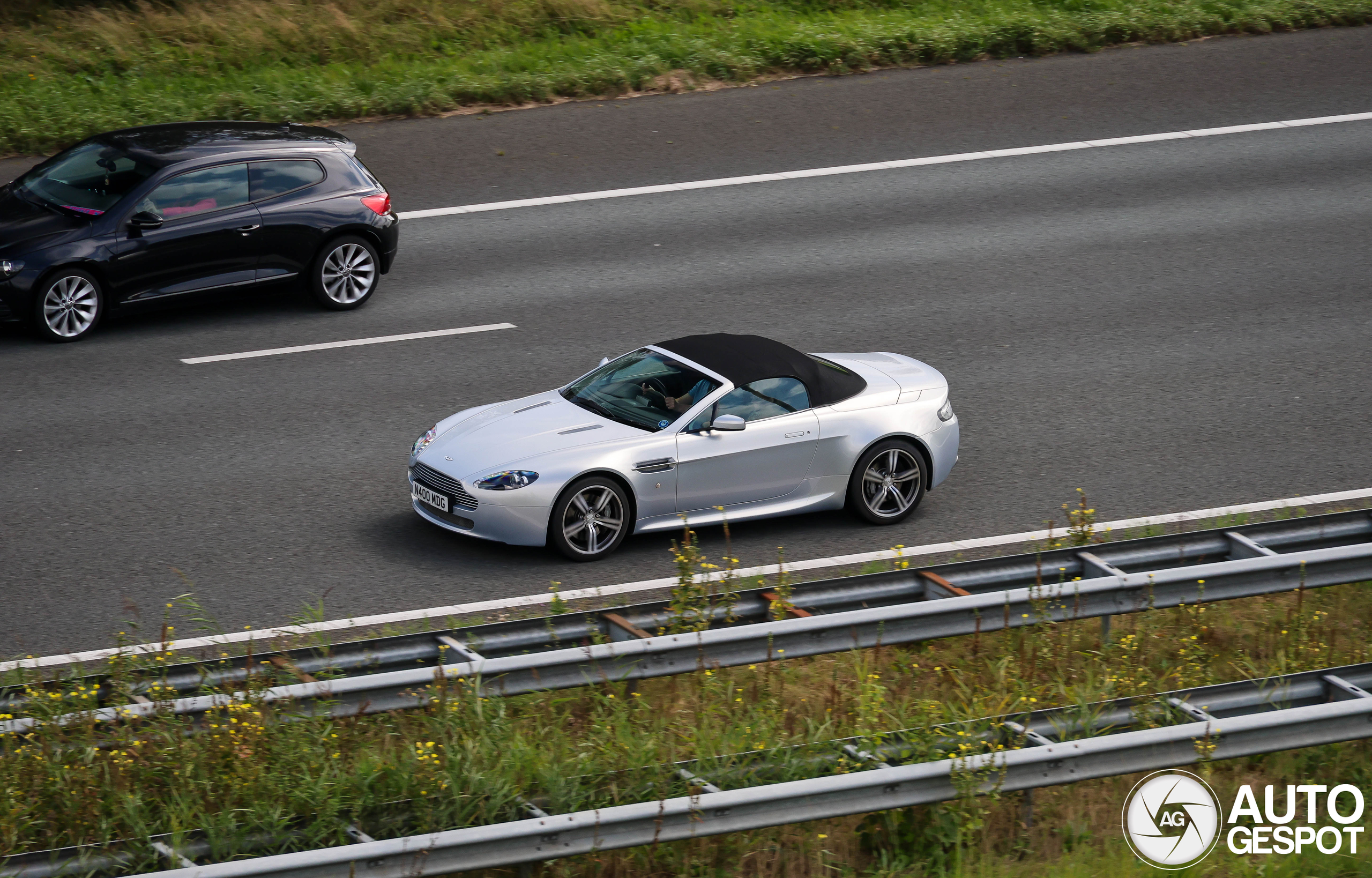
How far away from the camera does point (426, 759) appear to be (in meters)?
6.58

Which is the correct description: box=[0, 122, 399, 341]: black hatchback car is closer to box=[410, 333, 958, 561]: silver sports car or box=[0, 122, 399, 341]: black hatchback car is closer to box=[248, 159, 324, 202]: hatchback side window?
box=[248, 159, 324, 202]: hatchback side window

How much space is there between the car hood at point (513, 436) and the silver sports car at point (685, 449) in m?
0.01

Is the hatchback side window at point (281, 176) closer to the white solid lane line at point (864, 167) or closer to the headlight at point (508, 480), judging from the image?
the white solid lane line at point (864, 167)

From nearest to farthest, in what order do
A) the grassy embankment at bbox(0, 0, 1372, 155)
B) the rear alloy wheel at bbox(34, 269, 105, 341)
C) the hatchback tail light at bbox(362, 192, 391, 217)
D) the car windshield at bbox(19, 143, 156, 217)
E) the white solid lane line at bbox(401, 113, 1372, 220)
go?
the rear alloy wheel at bbox(34, 269, 105, 341) < the car windshield at bbox(19, 143, 156, 217) < the hatchback tail light at bbox(362, 192, 391, 217) < the white solid lane line at bbox(401, 113, 1372, 220) < the grassy embankment at bbox(0, 0, 1372, 155)

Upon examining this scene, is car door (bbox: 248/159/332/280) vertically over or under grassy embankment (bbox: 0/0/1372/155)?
under

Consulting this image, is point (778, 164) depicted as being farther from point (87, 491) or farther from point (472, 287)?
point (87, 491)

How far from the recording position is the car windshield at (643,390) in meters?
10.3

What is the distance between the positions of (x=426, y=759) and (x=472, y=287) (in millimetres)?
8831

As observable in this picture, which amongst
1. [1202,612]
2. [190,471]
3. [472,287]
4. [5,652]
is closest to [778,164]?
[472,287]

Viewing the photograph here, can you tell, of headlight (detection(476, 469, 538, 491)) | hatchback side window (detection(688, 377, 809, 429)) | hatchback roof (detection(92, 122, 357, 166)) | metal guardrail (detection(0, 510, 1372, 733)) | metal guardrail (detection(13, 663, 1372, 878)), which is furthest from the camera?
hatchback roof (detection(92, 122, 357, 166))

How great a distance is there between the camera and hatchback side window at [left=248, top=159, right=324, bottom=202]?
14.2 m

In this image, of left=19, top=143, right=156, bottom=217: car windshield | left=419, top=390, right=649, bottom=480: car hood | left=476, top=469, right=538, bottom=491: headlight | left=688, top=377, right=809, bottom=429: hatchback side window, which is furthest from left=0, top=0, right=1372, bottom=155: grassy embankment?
left=476, top=469, right=538, bottom=491: headlight

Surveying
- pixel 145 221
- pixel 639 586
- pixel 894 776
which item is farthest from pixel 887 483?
pixel 145 221

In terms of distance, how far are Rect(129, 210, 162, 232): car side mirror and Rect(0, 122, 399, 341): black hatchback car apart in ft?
0.04
